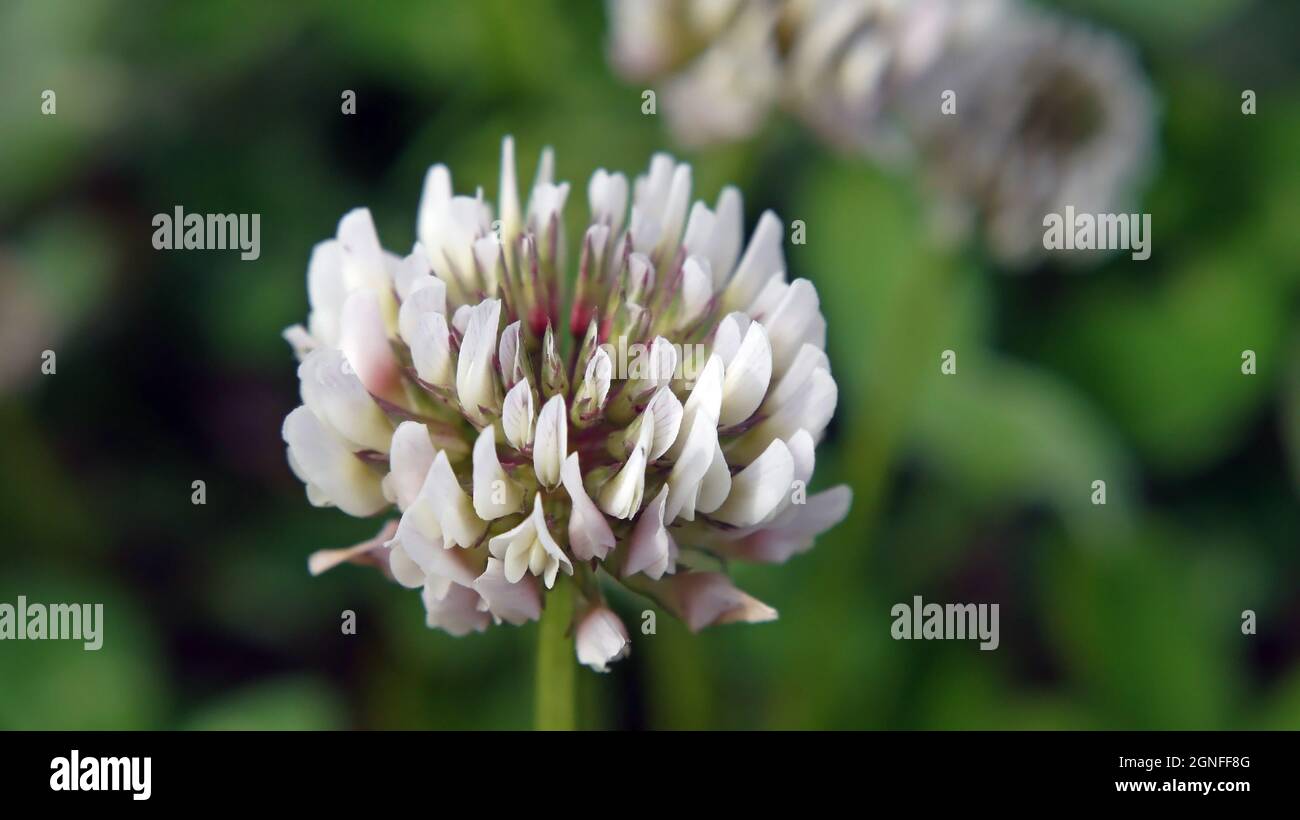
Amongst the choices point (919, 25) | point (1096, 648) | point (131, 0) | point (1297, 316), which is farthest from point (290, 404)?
point (1297, 316)

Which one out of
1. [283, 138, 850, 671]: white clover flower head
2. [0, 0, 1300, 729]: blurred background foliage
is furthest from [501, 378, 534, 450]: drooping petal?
[0, 0, 1300, 729]: blurred background foliage

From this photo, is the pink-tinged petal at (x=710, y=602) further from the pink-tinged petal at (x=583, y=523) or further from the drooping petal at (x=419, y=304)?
the drooping petal at (x=419, y=304)

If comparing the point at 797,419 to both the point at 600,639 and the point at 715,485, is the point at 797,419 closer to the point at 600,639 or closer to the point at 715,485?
the point at 715,485

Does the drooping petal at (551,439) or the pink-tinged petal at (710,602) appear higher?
the drooping petal at (551,439)

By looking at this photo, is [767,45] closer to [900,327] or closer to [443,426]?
[900,327]

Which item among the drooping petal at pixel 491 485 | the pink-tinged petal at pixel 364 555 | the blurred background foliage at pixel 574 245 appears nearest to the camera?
the drooping petal at pixel 491 485

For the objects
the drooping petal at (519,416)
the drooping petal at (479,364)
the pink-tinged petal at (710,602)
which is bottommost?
the pink-tinged petal at (710,602)

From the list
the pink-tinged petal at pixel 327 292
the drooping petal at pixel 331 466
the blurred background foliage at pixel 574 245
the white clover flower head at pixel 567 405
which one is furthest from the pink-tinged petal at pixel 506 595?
the blurred background foliage at pixel 574 245
